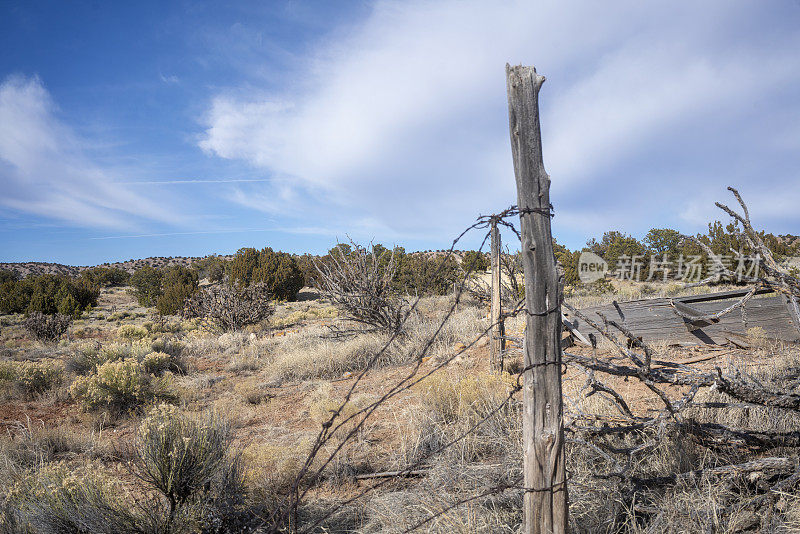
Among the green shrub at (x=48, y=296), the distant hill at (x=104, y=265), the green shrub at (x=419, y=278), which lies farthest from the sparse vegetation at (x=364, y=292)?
the distant hill at (x=104, y=265)

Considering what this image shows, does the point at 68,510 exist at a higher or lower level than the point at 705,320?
lower

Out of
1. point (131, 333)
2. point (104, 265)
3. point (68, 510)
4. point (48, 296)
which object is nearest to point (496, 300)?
point (68, 510)

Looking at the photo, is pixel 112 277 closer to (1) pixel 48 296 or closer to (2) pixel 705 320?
(1) pixel 48 296

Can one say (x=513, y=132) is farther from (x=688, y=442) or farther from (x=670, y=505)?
(x=688, y=442)

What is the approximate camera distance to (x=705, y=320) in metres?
6.98

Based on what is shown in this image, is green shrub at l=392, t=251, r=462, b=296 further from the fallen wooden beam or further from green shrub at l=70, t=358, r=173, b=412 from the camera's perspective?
the fallen wooden beam

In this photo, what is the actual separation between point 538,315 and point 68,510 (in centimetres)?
331

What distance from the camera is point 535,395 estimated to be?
2061mm

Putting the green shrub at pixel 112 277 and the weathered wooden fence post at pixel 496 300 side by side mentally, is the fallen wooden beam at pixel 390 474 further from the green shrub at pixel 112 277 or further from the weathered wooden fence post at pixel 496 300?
the green shrub at pixel 112 277

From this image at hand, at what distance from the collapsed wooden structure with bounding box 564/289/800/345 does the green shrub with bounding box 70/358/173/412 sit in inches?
295

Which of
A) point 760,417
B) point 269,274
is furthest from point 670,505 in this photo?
point 269,274

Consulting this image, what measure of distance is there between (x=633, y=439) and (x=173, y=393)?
7.31 metres

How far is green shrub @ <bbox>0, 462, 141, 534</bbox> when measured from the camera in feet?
9.26

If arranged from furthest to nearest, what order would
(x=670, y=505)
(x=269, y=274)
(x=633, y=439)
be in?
(x=269, y=274)
(x=633, y=439)
(x=670, y=505)
